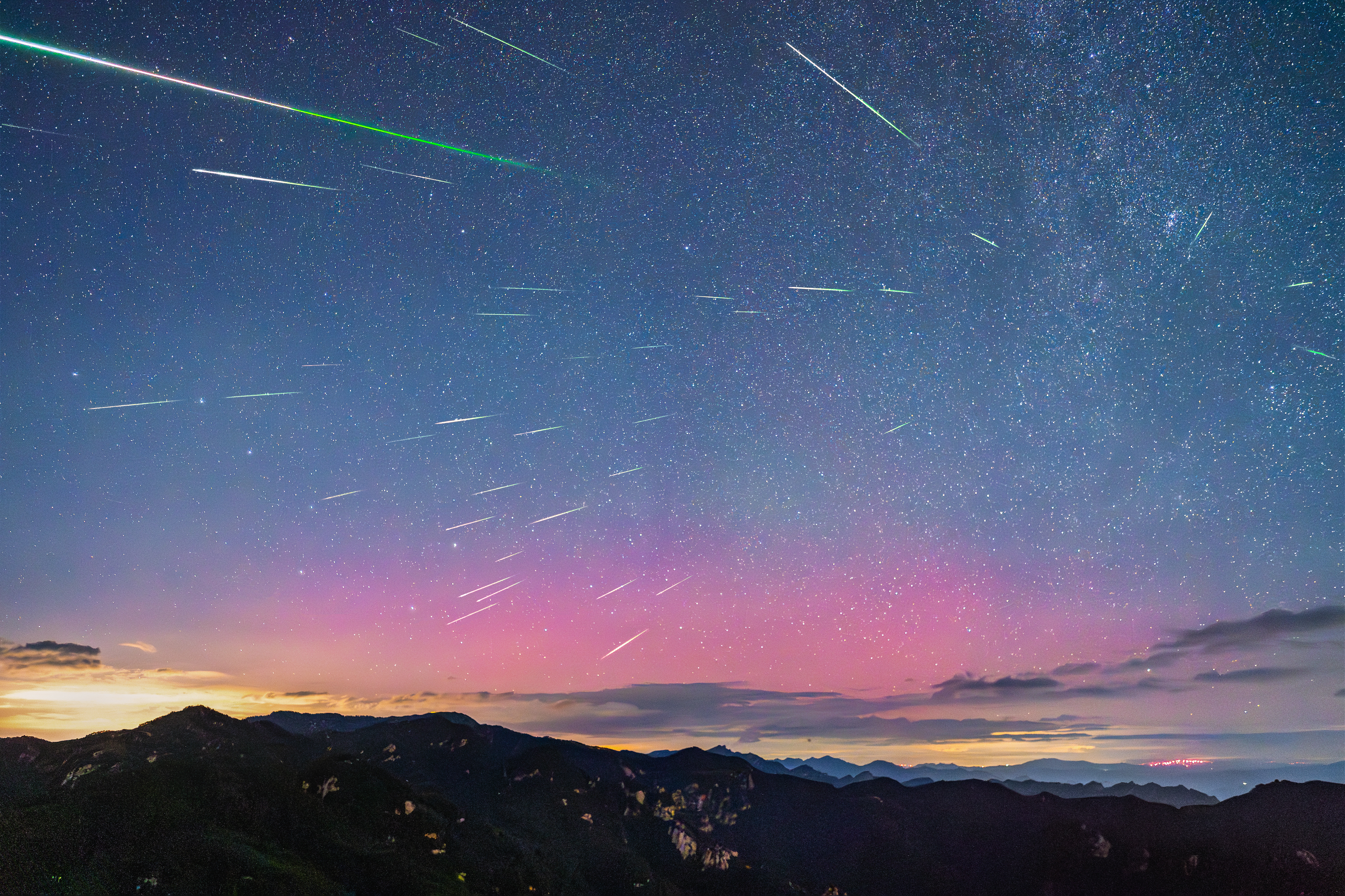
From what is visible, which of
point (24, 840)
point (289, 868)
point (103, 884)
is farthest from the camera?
point (289, 868)

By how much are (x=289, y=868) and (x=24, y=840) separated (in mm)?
65504

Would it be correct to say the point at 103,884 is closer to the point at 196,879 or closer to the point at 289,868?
the point at 196,879

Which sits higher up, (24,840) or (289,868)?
(24,840)

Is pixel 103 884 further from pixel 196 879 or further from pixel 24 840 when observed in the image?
pixel 24 840

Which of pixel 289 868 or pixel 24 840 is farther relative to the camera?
pixel 289 868

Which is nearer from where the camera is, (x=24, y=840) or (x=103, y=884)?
(x=103, y=884)

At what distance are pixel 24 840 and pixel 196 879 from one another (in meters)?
51.8

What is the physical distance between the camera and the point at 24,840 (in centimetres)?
18325

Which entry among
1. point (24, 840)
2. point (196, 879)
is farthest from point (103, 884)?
point (24, 840)

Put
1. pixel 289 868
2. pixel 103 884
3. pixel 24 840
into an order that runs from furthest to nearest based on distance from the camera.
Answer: pixel 289 868
pixel 24 840
pixel 103 884

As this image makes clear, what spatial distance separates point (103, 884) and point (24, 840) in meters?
37.2

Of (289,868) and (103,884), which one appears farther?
(289,868)

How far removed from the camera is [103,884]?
6594 inches

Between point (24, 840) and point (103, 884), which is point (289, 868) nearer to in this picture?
point (103, 884)
